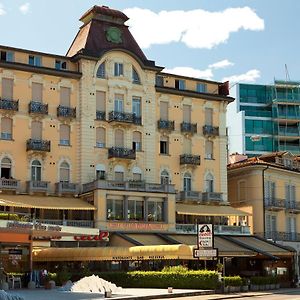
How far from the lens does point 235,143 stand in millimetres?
100312

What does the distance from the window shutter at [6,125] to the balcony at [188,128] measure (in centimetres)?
1689

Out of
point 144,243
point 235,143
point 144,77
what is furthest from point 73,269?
point 235,143

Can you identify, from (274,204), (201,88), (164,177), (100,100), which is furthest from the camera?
(274,204)

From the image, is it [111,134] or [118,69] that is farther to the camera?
[118,69]

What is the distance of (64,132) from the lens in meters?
59.6

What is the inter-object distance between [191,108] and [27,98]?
1670cm

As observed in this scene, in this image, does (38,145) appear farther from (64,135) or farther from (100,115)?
(100,115)

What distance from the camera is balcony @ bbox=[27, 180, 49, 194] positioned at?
56.0 m

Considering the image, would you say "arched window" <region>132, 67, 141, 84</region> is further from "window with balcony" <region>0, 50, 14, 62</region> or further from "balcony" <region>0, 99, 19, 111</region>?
"balcony" <region>0, 99, 19, 111</region>

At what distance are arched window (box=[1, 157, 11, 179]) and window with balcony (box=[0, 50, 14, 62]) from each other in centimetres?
826

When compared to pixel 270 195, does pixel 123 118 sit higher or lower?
higher

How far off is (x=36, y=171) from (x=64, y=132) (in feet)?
14.4

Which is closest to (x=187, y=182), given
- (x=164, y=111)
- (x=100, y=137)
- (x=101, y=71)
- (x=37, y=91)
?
(x=164, y=111)

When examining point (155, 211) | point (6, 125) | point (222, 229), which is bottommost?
point (222, 229)
